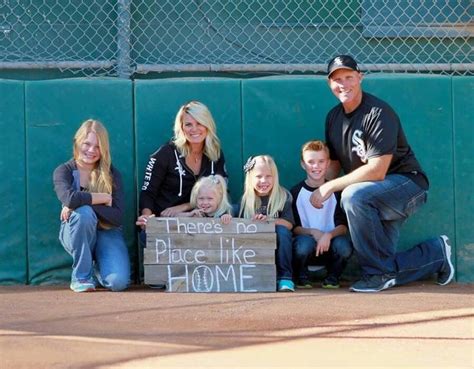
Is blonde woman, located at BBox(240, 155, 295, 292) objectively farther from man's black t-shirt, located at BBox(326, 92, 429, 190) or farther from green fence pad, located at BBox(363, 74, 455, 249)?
green fence pad, located at BBox(363, 74, 455, 249)

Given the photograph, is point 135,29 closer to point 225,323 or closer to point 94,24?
point 94,24

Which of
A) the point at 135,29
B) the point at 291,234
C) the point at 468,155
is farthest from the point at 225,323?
the point at 135,29

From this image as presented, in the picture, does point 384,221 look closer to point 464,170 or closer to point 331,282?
point 331,282

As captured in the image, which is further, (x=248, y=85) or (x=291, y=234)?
(x=248, y=85)

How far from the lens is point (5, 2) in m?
8.38

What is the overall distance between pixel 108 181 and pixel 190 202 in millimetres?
571

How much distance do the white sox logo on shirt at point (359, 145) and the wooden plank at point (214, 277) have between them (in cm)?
91

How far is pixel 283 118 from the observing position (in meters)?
7.51

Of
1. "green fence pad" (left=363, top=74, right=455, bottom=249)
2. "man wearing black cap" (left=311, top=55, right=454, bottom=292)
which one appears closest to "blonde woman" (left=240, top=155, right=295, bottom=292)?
"man wearing black cap" (left=311, top=55, right=454, bottom=292)

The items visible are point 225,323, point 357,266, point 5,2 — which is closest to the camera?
point 225,323

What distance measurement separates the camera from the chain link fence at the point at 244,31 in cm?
839

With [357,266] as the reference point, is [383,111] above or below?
above

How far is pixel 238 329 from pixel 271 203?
1.65m

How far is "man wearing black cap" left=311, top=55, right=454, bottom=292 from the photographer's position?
6734 millimetres
